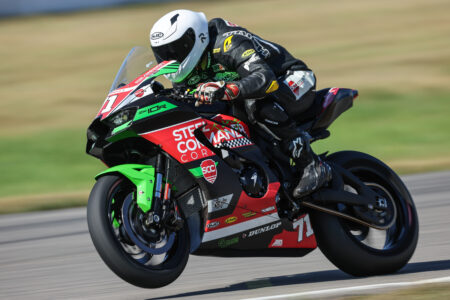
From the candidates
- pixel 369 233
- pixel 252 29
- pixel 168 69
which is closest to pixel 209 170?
pixel 168 69

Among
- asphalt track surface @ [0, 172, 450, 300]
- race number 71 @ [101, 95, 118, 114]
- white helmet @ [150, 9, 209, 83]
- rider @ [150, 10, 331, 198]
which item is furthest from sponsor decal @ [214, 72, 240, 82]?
asphalt track surface @ [0, 172, 450, 300]

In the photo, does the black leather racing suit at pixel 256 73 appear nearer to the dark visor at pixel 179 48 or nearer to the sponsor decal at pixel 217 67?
the sponsor decal at pixel 217 67

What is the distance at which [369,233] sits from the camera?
547 centimetres

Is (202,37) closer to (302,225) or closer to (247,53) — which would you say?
(247,53)

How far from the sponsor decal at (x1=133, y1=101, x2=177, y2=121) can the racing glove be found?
171mm

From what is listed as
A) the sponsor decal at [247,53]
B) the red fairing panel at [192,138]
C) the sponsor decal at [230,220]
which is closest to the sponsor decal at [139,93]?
the red fairing panel at [192,138]

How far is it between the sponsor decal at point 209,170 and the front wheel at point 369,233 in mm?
909

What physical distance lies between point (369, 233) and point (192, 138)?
163cm

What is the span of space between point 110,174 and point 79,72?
1663 cm

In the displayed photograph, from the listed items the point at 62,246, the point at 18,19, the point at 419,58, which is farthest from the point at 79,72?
the point at 62,246

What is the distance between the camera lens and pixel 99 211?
426cm

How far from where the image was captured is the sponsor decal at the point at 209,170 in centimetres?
458

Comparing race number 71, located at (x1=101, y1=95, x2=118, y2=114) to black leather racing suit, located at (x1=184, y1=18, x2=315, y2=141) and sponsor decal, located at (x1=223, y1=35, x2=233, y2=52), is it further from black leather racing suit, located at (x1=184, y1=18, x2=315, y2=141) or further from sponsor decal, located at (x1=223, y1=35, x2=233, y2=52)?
sponsor decal, located at (x1=223, y1=35, x2=233, y2=52)

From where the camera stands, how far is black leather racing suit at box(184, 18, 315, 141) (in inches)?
185
